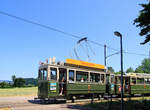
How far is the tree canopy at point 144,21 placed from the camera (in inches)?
463

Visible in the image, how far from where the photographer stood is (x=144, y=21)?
39.6 feet

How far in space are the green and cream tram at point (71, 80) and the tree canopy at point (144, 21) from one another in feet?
18.8

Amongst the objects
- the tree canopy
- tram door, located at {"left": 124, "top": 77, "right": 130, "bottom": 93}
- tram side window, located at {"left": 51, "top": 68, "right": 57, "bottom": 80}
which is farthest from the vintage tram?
the tree canopy

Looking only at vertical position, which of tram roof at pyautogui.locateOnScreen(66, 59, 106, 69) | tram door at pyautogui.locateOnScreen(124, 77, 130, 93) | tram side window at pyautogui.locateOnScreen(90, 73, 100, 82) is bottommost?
tram door at pyautogui.locateOnScreen(124, 77, 130, 93)

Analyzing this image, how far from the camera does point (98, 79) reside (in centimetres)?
1722

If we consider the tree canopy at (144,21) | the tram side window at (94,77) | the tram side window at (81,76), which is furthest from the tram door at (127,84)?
the tree canopy at (144,21)

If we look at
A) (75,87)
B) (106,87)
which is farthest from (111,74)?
(75,87)

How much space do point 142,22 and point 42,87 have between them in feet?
29.5

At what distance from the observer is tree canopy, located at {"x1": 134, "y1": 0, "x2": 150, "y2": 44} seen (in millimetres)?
11762

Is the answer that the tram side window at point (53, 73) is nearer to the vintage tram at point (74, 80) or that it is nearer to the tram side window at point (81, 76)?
the vintage tram at point (74, 80)

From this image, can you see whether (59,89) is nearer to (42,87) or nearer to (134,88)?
(42,87)

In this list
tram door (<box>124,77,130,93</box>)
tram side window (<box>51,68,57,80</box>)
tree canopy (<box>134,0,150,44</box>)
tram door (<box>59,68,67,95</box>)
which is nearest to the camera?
tree canopy (<box>134,0,150,44</box>)

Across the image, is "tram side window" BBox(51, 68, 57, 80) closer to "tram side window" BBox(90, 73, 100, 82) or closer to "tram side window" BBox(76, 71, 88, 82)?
"tram side window" BBox(76, 71, 88, 82)

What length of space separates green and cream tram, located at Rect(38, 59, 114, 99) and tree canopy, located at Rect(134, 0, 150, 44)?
18.8 ft
